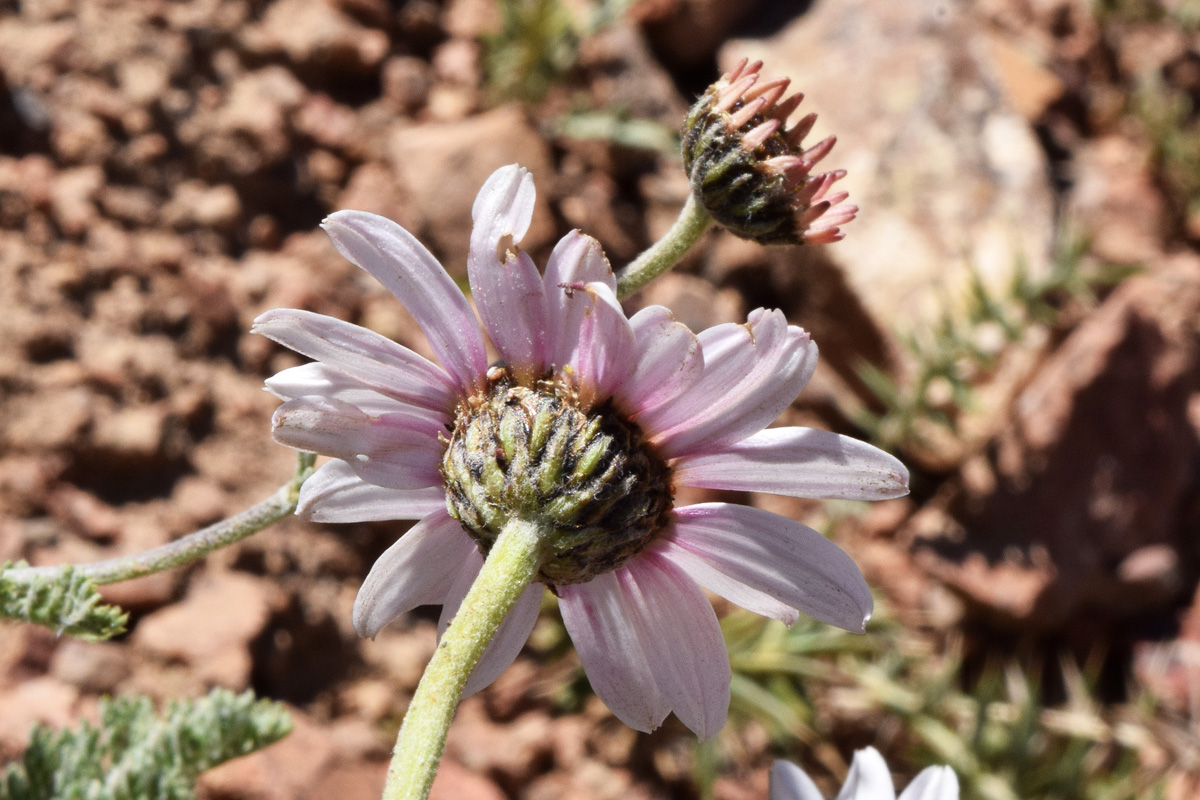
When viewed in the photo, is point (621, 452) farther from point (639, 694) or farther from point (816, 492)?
point (639, 694)

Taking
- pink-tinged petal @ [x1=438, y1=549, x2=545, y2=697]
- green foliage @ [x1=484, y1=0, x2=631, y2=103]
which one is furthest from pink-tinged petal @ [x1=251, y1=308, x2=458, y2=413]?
green foliage @ [x1=484, y1=0, x2=631, y2=103]

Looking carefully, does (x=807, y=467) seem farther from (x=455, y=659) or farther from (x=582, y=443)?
(x=455, y=659)

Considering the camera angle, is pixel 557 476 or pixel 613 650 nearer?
pixel 557 476

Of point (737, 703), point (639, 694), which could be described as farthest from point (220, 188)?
point (639, 694)

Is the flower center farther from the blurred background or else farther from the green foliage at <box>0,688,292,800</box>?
the blurred background

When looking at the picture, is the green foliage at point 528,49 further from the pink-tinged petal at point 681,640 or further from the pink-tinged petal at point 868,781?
the pink-tinged petal at point 868,781

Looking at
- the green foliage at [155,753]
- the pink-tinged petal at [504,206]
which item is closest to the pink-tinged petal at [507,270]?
the pink-tinged petal at [504,206]

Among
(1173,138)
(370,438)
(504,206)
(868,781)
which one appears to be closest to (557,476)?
(370,438)
